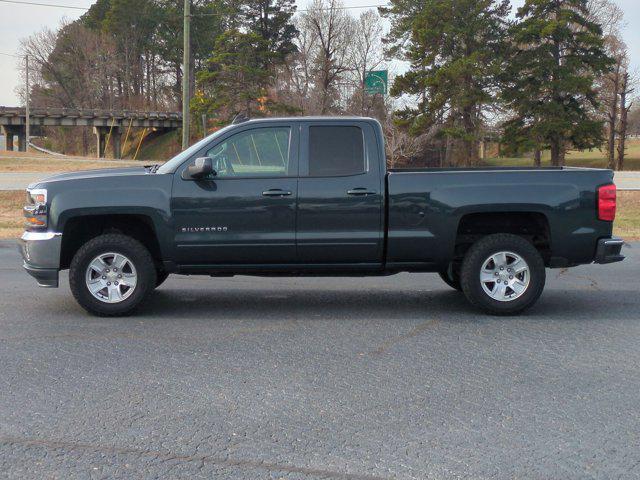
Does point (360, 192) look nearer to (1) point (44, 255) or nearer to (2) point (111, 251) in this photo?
(2) point (111, 251)

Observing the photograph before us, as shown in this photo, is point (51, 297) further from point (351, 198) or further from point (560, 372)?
point (560, 372)

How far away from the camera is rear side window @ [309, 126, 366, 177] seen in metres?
7.46

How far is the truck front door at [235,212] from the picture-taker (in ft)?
24.0

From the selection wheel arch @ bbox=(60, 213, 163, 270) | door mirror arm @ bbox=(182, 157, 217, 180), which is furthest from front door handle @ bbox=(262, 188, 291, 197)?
wheel arch @ bbox=(60, 213, 163, 270)

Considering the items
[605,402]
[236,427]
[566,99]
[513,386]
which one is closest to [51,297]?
[236,427]

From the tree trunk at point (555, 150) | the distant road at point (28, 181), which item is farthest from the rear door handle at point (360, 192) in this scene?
the tree trunk at point (555, 150)

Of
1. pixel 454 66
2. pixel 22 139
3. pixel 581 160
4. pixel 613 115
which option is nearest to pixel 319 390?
pixel 454 66

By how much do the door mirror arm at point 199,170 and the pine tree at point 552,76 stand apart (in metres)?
42.2

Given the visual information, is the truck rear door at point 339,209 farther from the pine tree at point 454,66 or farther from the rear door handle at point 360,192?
the pine tree at point 454,66

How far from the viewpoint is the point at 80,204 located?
23.7 ft

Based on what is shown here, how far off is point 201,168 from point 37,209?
1.65 m

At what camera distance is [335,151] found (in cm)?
752

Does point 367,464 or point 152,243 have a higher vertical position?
point 152,243

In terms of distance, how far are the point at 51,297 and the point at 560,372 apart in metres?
5.61
